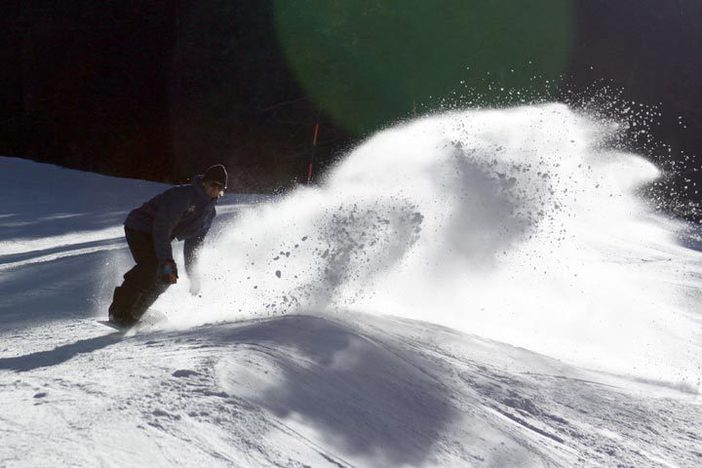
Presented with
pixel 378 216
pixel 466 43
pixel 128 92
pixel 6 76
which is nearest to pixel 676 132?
pixel 466 43

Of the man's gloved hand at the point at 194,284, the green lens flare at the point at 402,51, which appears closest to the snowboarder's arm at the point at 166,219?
the man's gloved hand at the point at 194,284

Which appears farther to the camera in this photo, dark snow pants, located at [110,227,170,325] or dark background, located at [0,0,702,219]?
dark background, located at [0,0,702,219]

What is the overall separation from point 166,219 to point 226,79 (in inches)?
843

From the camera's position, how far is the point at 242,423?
3.10 metres

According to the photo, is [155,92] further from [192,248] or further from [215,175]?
[215,175]

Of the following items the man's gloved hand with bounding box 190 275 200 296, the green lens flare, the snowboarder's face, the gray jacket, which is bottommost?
the man's gloved hand with bounding box 190 275 200 296

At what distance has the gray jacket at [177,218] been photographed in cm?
A: 549

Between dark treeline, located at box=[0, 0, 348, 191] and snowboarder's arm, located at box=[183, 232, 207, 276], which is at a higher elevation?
dark treeline, located at box=[0, 0, 348, 191]

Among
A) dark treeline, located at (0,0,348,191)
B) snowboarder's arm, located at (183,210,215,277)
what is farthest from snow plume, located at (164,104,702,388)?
dark treeline, located at (0,0,348,191)

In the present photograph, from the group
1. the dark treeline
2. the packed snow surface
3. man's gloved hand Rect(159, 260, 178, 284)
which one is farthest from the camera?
the dark treeline

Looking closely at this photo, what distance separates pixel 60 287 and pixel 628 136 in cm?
2495

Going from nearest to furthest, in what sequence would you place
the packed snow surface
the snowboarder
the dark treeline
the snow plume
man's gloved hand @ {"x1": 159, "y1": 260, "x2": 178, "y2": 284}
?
1. the packed snow surface
2. man's gloved hand @ {"x1": 159, "y1": 260, "x2": 178, "y2": 284}
3. the snowboarder
4. the snow plume
5. the dark treeline

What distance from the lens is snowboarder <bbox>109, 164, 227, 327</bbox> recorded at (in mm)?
5488

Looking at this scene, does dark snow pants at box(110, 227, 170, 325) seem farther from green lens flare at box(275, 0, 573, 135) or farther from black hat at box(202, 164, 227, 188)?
green lens flare at box(275, 0, 573, 135)
